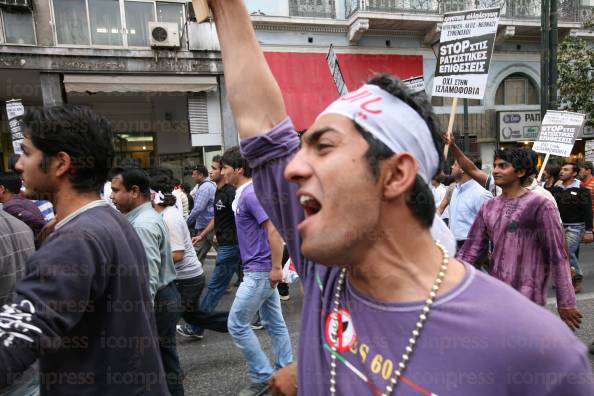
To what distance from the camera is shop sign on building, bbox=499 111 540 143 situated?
16.1 m

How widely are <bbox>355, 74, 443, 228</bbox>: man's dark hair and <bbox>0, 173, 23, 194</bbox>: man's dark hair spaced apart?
5.24 meters

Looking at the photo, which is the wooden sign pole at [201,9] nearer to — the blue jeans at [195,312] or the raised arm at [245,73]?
the raised arm at [245,73]

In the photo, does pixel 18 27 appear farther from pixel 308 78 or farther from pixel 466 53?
pixel 466 53

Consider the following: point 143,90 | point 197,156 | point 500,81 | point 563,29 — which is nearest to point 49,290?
point 143,90

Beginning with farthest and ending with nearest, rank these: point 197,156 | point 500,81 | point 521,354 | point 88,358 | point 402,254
→ point 500,81
point 197,156
point 88,358
point 402,254
point 521,354

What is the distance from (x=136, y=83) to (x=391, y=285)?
12.7m

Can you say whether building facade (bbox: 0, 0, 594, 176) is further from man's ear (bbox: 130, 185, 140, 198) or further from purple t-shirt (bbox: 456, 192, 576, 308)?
man's ear (bbox: 130, 185, 140, 198)

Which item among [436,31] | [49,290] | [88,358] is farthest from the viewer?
[436,31]

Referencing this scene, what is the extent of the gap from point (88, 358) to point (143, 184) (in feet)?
6.60

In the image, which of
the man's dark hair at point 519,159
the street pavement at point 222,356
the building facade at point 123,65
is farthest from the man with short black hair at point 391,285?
the building facade at point 123,65

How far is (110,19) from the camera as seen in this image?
12336 mm

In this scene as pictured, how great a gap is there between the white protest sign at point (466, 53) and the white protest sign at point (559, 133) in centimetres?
217

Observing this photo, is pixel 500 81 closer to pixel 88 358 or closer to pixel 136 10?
pixel 136 10

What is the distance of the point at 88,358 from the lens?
1.55 meters
